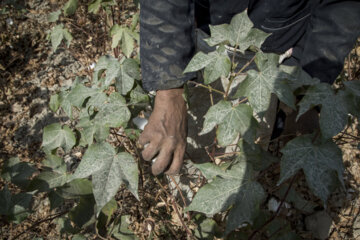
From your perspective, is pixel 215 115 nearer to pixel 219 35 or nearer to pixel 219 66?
pixel 219 66

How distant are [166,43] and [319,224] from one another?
4.77ft

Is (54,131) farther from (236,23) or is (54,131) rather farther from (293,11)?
(293,11)

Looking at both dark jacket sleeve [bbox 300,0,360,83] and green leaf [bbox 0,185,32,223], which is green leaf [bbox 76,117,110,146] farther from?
dark jacket sleeve [bbox 300,0,360,83]

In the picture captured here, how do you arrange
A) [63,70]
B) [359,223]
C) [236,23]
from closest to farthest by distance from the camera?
[236,23] → [359,223] → [63,70]

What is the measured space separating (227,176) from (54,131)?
32.3 inches

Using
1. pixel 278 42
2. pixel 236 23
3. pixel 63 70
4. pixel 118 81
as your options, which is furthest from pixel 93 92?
pixel 63 70

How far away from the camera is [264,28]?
138 cm

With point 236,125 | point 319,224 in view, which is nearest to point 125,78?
point 236,125

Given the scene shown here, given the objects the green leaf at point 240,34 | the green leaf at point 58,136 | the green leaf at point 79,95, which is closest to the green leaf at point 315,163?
the green leaf at point 240,34

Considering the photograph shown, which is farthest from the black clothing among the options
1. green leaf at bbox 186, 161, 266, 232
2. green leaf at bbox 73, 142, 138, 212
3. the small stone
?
the small stone

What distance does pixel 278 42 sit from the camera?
148 centimetres

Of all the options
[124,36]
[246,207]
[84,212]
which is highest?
[124,36]

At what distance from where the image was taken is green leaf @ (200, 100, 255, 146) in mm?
842

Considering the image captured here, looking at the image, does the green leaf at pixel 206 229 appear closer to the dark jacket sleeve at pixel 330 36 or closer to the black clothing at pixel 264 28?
the black clothing at pixel 264 28
